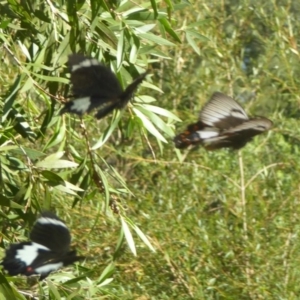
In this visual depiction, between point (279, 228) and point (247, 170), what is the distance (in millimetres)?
550

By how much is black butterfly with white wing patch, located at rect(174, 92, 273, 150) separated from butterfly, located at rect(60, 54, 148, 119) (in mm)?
260

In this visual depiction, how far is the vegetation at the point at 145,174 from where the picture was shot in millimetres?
2930

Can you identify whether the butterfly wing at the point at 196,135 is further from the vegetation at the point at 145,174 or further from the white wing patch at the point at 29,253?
the white wing patch at the point at 29,253

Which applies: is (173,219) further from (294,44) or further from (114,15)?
(114,15)

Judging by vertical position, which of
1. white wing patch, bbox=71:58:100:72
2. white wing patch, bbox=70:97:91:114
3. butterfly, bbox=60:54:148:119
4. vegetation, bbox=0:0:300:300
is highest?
white wing patch, bbox=71:58:100:72

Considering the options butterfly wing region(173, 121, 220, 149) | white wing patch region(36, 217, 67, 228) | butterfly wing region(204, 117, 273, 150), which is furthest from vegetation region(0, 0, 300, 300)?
butterfly wing region(204, 117, 273, 150)

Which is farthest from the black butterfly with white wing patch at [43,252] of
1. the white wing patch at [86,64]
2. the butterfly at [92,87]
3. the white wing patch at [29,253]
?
the white wing patch at [86,64]

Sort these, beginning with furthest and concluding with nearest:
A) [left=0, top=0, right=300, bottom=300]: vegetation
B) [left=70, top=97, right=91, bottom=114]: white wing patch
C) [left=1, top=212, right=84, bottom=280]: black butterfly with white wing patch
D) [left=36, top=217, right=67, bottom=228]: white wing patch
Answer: [left=0, top=0, right=300, bottom=300]: vegetation < [left=36, top=217, right=67, bottom=228]: white wing patch < [left=1, top=212, right=84, bottom=280]: black butterfly with white wing patch < [left=70, top=97, right=91, bottom=114]: white wing patch

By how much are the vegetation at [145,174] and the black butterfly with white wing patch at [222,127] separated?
0.82ft

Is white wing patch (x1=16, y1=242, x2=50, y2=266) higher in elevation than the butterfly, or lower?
lower

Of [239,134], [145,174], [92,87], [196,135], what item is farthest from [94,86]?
[145,174]

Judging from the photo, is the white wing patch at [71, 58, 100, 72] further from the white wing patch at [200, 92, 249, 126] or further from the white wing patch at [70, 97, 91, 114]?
the white wing patch at [200, 92, 249, 126]

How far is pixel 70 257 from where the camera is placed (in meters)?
2.59

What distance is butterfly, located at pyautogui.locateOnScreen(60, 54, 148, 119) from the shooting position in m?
2.53
